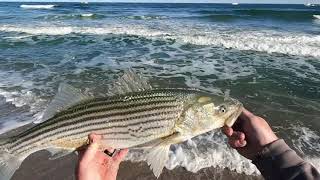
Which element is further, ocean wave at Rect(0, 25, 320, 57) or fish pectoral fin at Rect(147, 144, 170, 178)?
ocean wave at Rect(0, 25, 320, 57)

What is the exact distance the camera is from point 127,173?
6.21 m

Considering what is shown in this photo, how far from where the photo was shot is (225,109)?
10.3 ft

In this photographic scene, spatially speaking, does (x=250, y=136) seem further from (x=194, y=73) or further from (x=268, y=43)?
(x=268, y=43)

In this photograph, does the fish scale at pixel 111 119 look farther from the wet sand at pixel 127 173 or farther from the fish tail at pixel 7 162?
the wet sand at pixel 127 173

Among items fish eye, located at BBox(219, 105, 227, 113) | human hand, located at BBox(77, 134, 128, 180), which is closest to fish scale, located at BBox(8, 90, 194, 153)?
human hand, located at BBox(77, 134, 128, 180)

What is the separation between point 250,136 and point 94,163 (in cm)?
131

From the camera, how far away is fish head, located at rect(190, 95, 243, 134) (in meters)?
3.13

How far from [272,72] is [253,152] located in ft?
32.3

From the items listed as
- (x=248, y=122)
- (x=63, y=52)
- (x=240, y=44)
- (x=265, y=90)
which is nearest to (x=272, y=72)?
(x=265, y=90)

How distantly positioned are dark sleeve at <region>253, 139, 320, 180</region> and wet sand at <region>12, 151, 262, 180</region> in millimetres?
2855

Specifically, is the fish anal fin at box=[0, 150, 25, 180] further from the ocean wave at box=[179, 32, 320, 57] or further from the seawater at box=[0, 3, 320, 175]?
the ocean wave at box=[179, 32, 320, 57]

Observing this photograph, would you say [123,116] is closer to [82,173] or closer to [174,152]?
[82,173]

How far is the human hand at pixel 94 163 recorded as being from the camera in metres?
3.34

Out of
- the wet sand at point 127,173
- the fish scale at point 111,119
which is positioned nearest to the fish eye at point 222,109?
the fish scale at point 111,119
